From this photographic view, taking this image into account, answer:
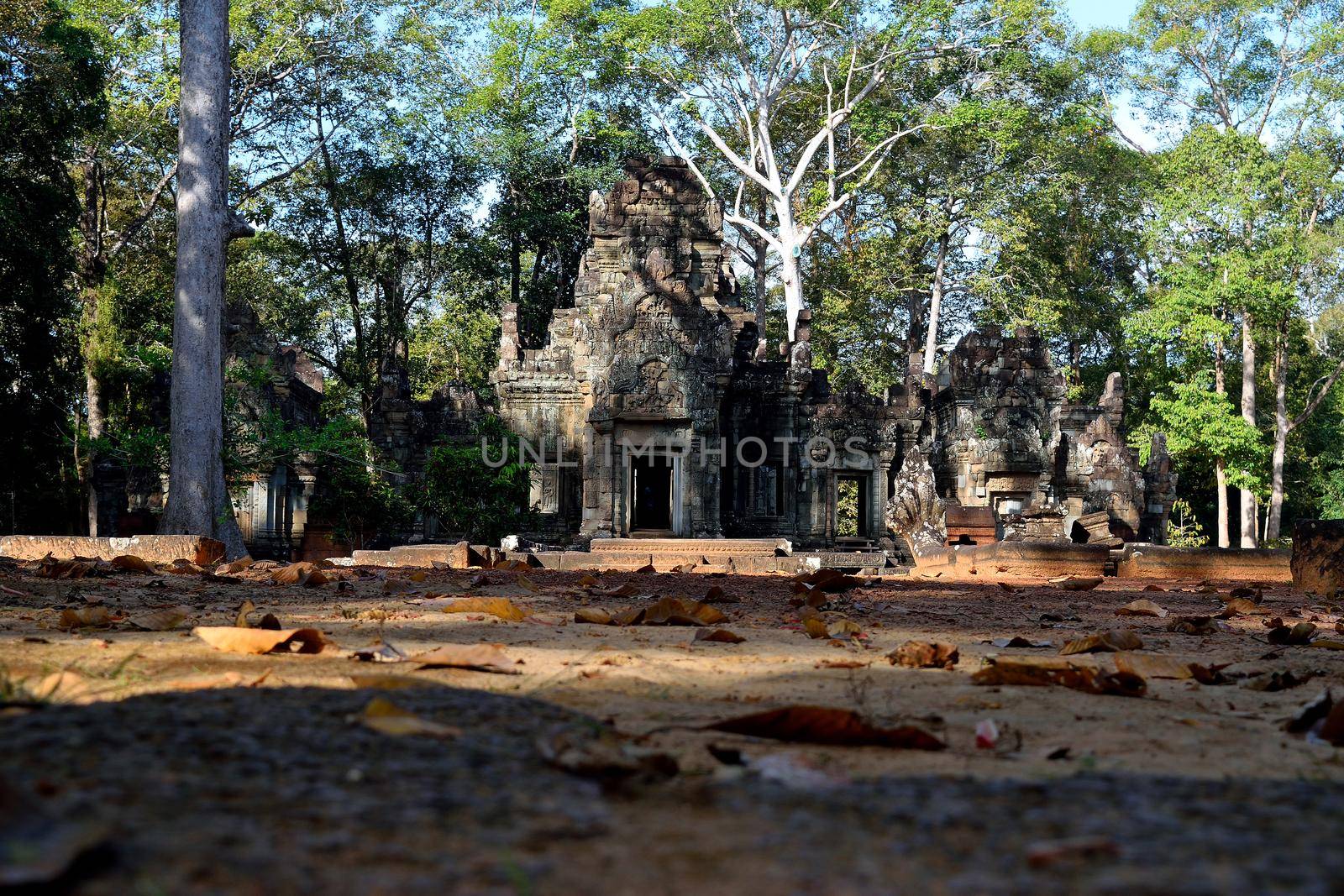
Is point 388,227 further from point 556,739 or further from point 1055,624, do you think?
point 556,739

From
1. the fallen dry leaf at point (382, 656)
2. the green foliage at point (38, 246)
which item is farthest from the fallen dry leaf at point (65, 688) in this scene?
the green foliage at point (38, 246)

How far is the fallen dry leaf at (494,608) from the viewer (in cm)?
544

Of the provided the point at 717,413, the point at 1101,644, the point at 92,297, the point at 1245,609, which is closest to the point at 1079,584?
the point at 1245,609

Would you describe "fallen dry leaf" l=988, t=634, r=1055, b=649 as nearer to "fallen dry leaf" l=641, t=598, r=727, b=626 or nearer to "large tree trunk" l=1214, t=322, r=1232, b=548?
"fallen dry leaf" l=641, t=598, r=727, b=626

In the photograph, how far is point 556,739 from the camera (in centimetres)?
232

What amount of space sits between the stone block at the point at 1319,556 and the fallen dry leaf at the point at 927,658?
660cm

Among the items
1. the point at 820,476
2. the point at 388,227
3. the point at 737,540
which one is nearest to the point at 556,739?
the point at 737,540

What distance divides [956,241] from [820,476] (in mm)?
15550

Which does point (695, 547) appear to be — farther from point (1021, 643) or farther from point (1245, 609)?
point (1021, 643)

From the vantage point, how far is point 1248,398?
35.7 meters

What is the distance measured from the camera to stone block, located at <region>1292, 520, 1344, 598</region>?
31.7ft

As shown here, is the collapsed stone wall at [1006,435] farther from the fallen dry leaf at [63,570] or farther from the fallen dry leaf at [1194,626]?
the fallen dry leaf at [63,570]

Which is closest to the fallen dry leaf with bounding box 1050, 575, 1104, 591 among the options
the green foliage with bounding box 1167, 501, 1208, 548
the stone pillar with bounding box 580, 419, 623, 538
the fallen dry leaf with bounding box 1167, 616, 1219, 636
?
the fallen dry leaf with bounding box 1167, 616, 1219, 636

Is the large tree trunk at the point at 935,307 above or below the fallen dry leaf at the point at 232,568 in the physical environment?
above
